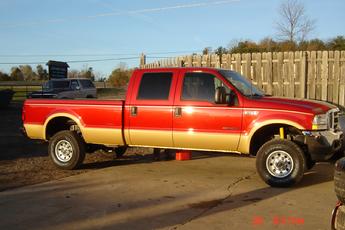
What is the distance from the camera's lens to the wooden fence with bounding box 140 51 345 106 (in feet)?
47.0

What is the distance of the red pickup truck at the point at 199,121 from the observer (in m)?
7.66

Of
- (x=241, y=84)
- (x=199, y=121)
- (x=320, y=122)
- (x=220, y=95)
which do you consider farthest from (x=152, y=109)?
(x=320, y=122)

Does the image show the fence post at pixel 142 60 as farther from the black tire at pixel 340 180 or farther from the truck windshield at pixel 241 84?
the black tire at pixel 340 180

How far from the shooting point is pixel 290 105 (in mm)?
7750

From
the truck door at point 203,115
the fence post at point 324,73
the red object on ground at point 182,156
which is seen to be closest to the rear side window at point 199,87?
the truck door at point 203,115

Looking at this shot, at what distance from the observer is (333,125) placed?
7.96 m

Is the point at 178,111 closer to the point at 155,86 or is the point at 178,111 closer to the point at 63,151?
the point at 155,86

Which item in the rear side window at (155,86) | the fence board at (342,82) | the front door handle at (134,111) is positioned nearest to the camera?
the rear side window at (155,86)

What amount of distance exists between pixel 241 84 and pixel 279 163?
1.63m

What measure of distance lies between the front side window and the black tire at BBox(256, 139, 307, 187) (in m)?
1.25

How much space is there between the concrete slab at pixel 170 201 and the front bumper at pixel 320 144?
0.51 metres

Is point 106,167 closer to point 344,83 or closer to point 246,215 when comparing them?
point 246,215

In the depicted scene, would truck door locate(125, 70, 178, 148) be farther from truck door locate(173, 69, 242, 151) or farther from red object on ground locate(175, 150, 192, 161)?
red object on ground locate(175, 150, 192, 161)

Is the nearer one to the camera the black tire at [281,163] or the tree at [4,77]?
the black tire at [281,163]
